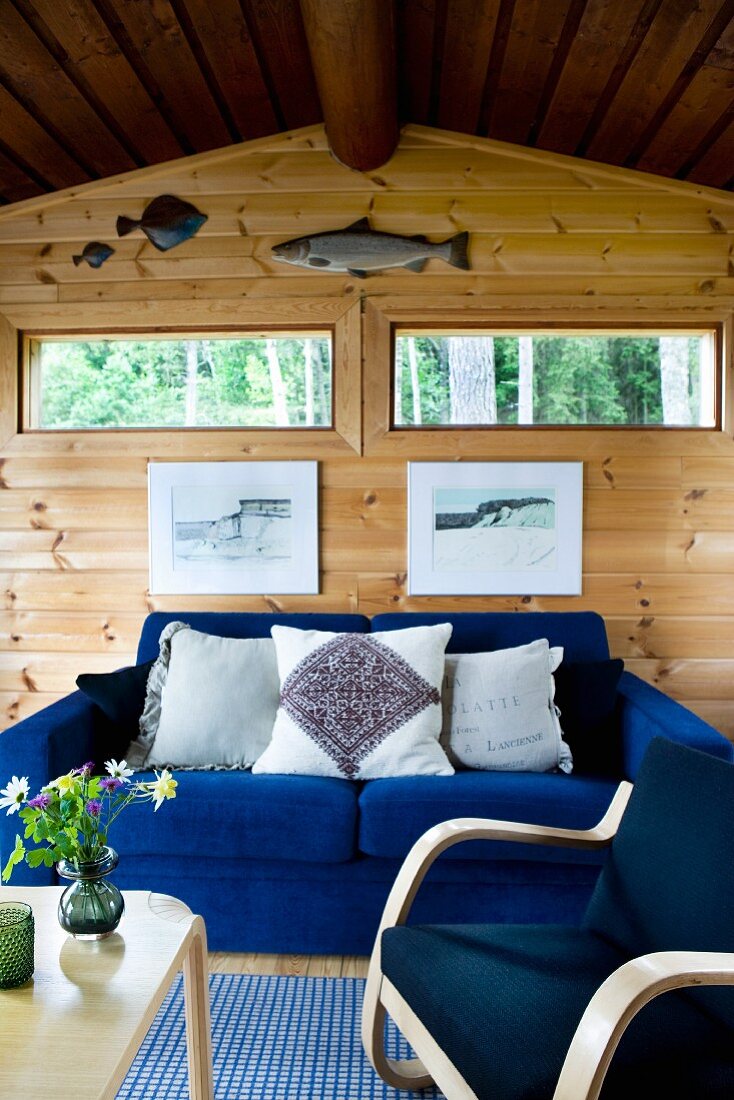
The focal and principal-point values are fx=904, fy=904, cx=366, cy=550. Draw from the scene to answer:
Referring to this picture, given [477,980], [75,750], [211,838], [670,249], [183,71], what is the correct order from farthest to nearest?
[670,249]
[183,71]
[75,750]
[211,838]
[477,980]

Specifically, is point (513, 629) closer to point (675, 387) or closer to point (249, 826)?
point (249, 826)

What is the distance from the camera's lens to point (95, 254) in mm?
3760

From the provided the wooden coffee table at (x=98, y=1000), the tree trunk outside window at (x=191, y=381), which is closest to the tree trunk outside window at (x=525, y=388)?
the tree trunk outside window at (x=191, y=381)

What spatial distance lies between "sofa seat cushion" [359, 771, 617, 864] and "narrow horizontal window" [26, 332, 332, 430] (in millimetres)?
1732

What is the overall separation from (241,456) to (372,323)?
0.77 meters

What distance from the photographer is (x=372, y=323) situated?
370 centimetres

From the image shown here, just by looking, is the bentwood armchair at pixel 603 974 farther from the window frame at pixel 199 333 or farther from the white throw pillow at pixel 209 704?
the window frame at pixel 199 333

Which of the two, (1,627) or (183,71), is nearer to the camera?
(183,71)

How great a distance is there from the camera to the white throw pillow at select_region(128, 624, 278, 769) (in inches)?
112

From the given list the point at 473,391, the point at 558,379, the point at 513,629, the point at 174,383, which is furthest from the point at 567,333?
the point at 174,383

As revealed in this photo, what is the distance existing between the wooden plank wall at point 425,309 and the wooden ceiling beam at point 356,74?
0.23 m

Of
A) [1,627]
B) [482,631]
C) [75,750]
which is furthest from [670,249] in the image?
[1,627]

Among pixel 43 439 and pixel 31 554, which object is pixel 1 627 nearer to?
pixel 31 554

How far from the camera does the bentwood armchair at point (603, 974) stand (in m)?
1.37
